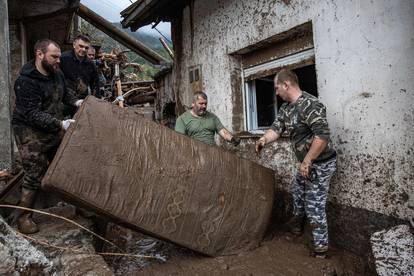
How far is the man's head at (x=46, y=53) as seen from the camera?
2.54 meters

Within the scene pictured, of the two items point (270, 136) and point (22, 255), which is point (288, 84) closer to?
point (270, 136)


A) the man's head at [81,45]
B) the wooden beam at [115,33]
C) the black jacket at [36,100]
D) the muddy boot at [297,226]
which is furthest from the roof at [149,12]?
the muddy boot at [297,226]

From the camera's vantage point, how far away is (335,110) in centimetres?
280

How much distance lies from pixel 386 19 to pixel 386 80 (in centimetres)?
47

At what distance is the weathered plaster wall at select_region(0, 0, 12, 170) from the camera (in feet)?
10.5

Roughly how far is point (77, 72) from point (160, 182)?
6.27 ft

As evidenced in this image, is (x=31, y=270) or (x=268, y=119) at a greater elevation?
(x=268, y=119)

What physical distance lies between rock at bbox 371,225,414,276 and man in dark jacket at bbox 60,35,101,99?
3282 mm

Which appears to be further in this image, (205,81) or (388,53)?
(205,81)

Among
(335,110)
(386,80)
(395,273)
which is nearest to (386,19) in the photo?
(386,80)

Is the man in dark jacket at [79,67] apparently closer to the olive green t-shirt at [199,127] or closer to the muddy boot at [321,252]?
the olive green t-shirt at [199,127]

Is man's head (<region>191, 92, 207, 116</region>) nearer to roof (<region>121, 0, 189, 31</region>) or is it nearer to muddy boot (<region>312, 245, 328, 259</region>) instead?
muddy boot (<region>312, 245, 328, 259</region>)

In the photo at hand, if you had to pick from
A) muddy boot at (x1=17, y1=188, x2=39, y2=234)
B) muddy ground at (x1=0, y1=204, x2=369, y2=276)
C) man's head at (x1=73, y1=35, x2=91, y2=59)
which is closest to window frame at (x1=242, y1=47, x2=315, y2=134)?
muddy ground at (x1=0, y1=204, x2=369, y2=276)

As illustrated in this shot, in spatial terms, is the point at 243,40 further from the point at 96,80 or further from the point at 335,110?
the point at 96,80
